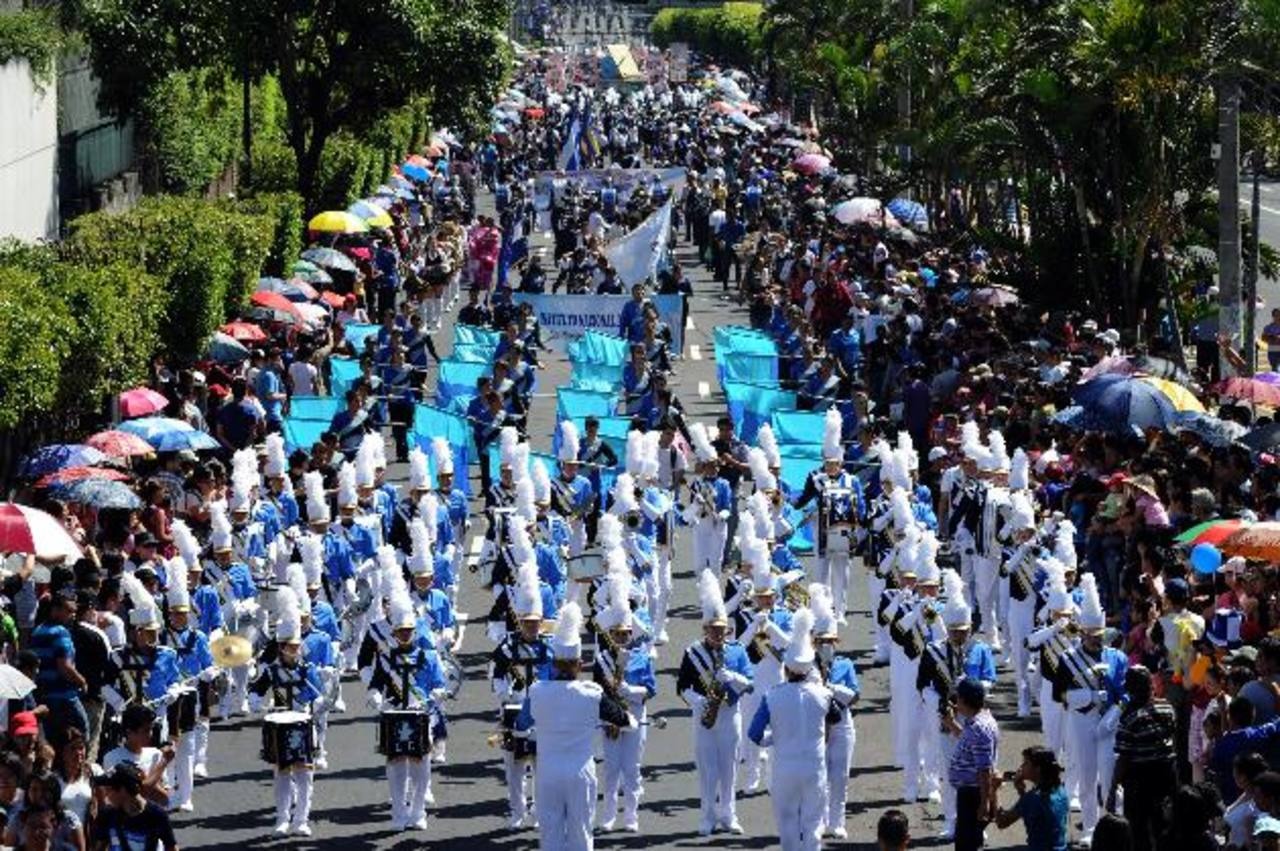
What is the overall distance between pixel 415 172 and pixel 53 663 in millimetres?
49598

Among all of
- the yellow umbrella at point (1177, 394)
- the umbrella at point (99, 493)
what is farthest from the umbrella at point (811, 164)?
the umbrella at point (99, 493)

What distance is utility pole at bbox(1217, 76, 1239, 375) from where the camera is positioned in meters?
34.1

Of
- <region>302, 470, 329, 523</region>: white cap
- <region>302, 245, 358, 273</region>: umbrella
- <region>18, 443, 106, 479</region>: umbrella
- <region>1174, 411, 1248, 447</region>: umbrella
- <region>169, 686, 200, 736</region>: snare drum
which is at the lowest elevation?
<region>169, 686, 200, 736</region>: snare drum

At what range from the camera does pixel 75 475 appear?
87.3 ft

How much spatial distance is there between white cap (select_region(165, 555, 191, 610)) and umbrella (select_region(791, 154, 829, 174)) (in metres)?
44.8

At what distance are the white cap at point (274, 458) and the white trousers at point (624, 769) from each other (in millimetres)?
7192

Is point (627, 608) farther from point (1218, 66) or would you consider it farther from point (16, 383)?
point (1218, 66)

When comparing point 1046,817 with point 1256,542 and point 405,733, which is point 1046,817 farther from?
point 405,733

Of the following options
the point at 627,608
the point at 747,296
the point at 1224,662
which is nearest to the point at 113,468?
the point at 627,608

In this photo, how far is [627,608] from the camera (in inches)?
865

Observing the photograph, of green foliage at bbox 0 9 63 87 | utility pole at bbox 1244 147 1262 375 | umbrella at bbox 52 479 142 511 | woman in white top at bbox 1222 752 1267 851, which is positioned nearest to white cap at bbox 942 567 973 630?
woman in white top at bbox 1222 752 1267 851

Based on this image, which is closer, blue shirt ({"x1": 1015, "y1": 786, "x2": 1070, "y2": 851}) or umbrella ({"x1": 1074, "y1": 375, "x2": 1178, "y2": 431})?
blue shirt ({"x1": 1015, "y1": 786, "x2": 1070, "y2": 851})

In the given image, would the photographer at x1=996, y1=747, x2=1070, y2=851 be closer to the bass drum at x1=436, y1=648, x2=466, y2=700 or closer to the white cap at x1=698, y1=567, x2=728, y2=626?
the white cap at x1=698, y1=567, x2=728, y2=626

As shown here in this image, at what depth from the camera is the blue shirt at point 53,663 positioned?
21.4 metres
